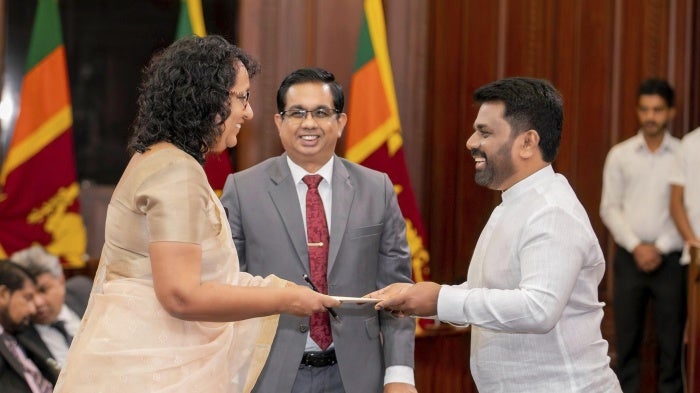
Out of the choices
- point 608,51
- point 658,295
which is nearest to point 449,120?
point 608,51

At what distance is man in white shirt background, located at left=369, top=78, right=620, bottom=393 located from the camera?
250cm

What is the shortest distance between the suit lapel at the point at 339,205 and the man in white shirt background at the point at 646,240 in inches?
117

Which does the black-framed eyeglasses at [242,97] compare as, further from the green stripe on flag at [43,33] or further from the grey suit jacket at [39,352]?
the green stripe on flag at [43,33]

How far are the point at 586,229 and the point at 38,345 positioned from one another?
8.20 feet

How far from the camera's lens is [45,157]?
5.49 m

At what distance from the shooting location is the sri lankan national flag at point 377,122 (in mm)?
5523

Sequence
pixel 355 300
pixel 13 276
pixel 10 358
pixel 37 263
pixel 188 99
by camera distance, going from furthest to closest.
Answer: pixel 37 263
pixel 13 276
pixel 10 358
pixel 355 300
pixel 188 99

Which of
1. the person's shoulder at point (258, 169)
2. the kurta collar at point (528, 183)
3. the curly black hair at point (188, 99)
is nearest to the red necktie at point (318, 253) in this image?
the person's shoulder at point (258, 169)

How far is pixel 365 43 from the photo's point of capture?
5.59 metres

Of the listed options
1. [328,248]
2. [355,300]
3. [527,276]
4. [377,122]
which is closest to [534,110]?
[527,276]

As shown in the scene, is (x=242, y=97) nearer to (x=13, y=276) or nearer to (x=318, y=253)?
(x=318, y=253)

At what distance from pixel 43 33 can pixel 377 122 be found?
178cm

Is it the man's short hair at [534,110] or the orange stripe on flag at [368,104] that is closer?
the man's short hair at [534,110]

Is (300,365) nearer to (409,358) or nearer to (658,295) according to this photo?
(409,358)
